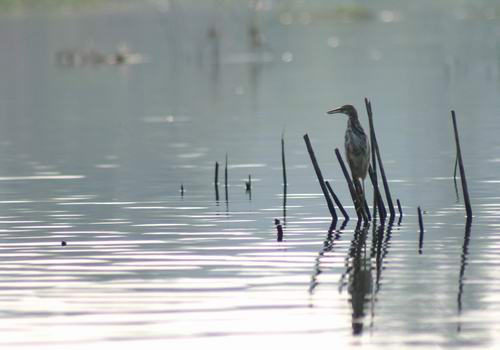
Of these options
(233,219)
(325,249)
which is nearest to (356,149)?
(325,249)

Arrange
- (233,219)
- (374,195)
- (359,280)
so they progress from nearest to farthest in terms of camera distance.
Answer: (359,280) → (374,195) → (233,219)

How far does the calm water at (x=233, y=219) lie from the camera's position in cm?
1650

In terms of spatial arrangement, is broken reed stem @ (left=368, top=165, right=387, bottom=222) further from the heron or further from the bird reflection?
the bird reflection

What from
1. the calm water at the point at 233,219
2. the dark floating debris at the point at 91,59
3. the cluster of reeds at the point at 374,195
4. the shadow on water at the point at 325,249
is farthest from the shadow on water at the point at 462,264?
the dark floating debris at the point at 91,59

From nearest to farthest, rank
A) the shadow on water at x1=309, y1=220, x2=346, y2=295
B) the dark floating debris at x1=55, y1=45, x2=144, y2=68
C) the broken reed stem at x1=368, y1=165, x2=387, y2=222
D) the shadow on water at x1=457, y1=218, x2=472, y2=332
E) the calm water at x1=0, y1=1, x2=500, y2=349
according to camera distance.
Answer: the calm water at x1=0, y1=1, x2=500, y2=349
the shadow on water at x1=457, y1=218, x2=472, y2=332
the shadow on water at x1=309, y1=220, x2=346, y2=295
the broken reed stem at x1=368, y1=165, x2=387, y2=222
the dark floating debris at x1=55, y1=45, x2=144, y2=68

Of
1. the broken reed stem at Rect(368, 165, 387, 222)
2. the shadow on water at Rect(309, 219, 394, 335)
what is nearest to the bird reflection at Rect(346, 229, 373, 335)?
the shadow on water at Rect(309, 219, 394, 335)

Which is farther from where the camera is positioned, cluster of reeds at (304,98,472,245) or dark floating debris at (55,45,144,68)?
dark floating debris at (55,45,144,68)

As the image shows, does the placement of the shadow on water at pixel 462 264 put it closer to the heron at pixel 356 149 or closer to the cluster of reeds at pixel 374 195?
the cluster of reeds at pixel 374 195

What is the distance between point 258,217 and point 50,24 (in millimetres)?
122744

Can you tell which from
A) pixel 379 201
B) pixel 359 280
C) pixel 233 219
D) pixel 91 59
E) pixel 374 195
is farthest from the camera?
pixel 91 59

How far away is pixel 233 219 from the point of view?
82.5 ft

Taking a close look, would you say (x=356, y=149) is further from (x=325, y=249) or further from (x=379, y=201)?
(x=325, y=249)

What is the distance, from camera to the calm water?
54.1 feet

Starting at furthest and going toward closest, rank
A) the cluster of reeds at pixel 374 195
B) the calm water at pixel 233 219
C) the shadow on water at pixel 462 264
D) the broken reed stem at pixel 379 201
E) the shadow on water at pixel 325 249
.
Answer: the cluster of reeds at pixel 374 195 < the broken reed stem at pixel 379 201 < the shadow on water at pixel 325 249 < the shadow on water at pixel 462 264 < the calm water at pixel 233 219
